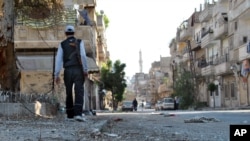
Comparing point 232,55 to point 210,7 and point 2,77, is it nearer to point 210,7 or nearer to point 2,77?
point 210,7

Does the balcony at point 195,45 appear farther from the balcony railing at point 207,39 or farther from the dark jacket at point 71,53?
the dark jacket at point 71,53

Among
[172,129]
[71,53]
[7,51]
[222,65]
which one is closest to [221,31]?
[222,65]

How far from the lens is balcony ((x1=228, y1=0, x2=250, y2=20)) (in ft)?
145

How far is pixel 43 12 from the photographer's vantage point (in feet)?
49.2

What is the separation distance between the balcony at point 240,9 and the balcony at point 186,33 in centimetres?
3151

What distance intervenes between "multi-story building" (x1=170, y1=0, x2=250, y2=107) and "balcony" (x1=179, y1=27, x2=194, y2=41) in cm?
408

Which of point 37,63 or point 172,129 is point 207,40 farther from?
point 172,129

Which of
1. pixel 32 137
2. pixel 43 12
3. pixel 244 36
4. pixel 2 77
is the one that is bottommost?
pixel 32 137

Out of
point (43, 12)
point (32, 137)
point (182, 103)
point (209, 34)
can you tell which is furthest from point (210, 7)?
point (32, 137)

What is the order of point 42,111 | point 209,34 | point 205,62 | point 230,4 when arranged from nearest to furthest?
1. point 42,111
2. point 230,4
3. point 209,34
4. point 205,62

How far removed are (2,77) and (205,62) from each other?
56.0 metres

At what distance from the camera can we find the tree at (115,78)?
6606cm

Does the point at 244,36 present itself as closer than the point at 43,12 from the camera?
No

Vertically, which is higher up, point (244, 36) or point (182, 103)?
point (244, 36)
